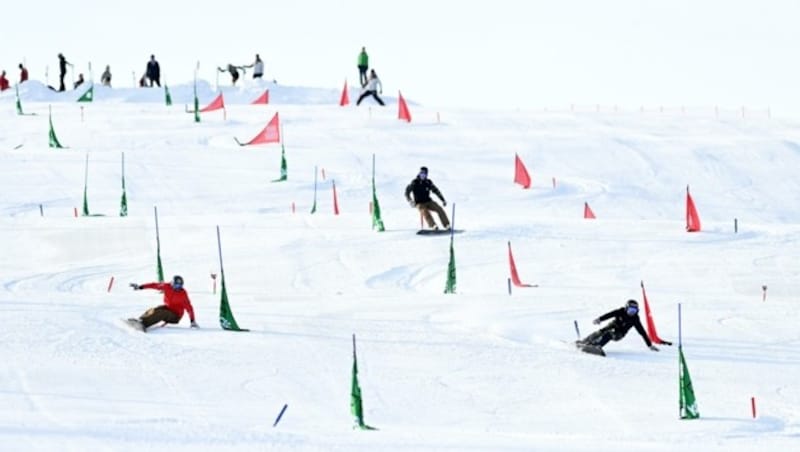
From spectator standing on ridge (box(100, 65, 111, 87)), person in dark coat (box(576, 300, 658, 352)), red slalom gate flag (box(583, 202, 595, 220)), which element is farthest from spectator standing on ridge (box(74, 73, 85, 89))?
person in dark coat (box(576, 300, 658, 352))

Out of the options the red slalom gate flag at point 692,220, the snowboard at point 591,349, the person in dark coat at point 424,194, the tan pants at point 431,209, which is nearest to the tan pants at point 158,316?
the snowboard at point 591,349

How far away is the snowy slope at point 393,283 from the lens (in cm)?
1402

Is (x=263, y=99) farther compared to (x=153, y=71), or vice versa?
(x=153, y=71)

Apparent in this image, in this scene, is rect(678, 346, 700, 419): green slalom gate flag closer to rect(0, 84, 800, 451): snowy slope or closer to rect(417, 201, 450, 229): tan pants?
rect(0, 84, 800, 451): snowy slope

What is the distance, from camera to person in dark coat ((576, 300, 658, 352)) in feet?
58.2

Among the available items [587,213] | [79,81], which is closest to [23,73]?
[79,81]

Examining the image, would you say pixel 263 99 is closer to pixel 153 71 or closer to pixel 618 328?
pixel 153 71

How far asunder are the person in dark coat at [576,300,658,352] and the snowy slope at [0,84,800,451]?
209 millimetres

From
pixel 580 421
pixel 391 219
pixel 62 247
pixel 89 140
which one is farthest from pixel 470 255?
pixel 89 140

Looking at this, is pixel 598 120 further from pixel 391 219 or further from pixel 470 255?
pixel 470 255

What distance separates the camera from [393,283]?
77.2 feet

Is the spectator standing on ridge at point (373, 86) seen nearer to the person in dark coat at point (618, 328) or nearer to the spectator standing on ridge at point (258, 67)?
the spectator standing on ridge at point (258, 67)

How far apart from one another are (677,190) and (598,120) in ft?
37.9

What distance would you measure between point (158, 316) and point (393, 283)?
5.86 metres
